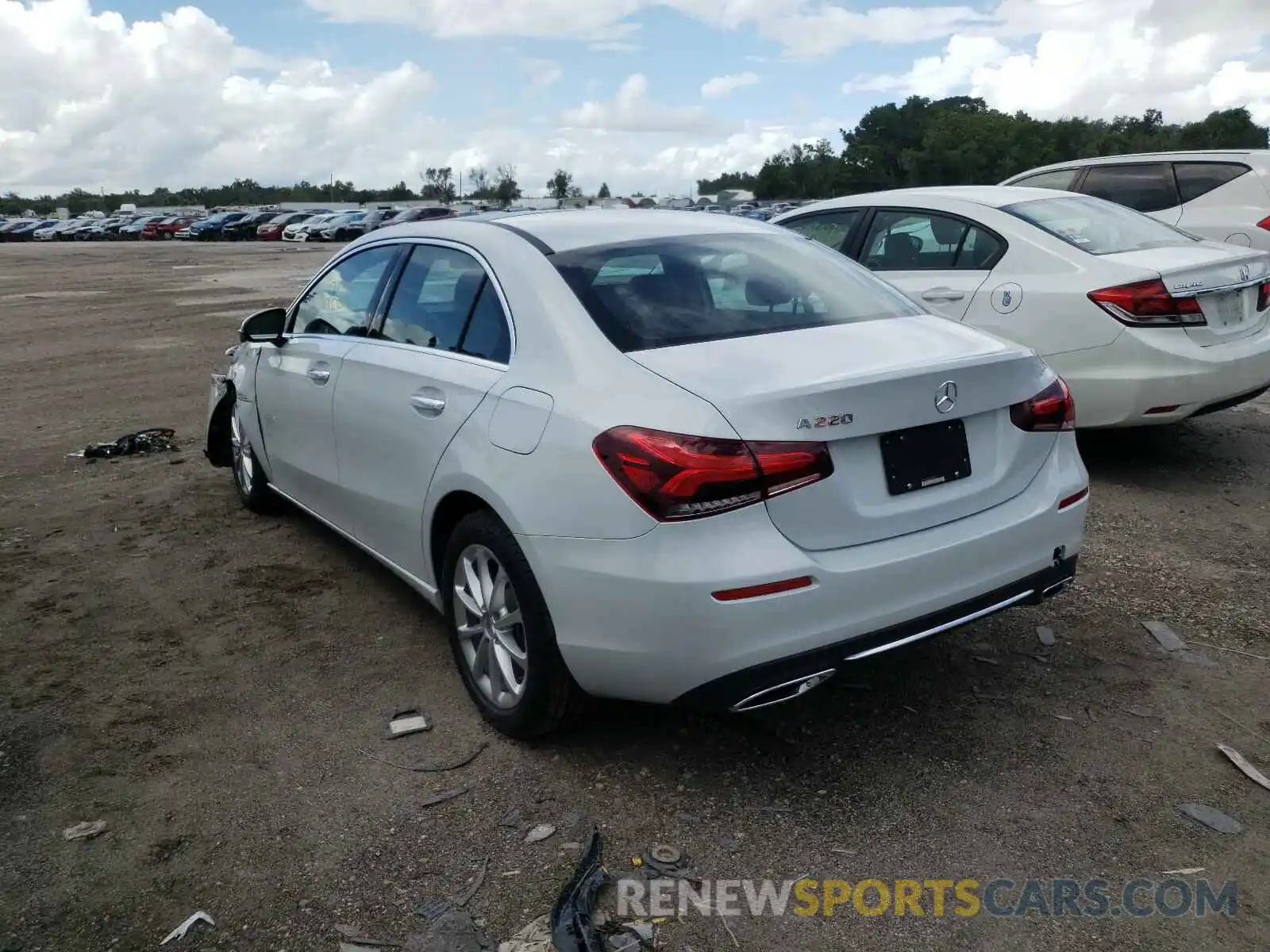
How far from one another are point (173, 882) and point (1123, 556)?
13.4 ft

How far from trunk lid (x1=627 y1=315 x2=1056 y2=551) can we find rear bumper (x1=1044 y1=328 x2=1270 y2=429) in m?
2.58

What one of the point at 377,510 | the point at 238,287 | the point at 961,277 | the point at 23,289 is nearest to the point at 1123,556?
the point at 961,277

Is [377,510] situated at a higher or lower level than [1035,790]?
higher

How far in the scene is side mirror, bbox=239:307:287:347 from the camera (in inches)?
208

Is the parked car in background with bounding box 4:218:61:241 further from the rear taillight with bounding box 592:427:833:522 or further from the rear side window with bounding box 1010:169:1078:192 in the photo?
the rear taillight with bounding box 592:427:833:522

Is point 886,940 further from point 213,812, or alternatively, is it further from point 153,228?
point 153,228

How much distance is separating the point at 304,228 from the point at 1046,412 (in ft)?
188

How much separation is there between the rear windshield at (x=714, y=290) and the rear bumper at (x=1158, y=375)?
7.49ft

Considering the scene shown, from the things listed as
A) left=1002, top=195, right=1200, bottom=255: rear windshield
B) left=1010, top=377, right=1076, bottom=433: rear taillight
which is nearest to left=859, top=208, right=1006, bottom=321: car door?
left=1002, top=195, right=1200, bottom=255: rear windshield

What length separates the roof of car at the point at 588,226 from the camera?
12.4 feet

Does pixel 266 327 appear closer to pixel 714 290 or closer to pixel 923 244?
pixel 714 290

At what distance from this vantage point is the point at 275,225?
2356 inches

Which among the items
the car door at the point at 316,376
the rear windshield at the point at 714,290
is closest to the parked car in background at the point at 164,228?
the car door at the point at 316,376

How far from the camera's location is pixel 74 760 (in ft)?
11.4
